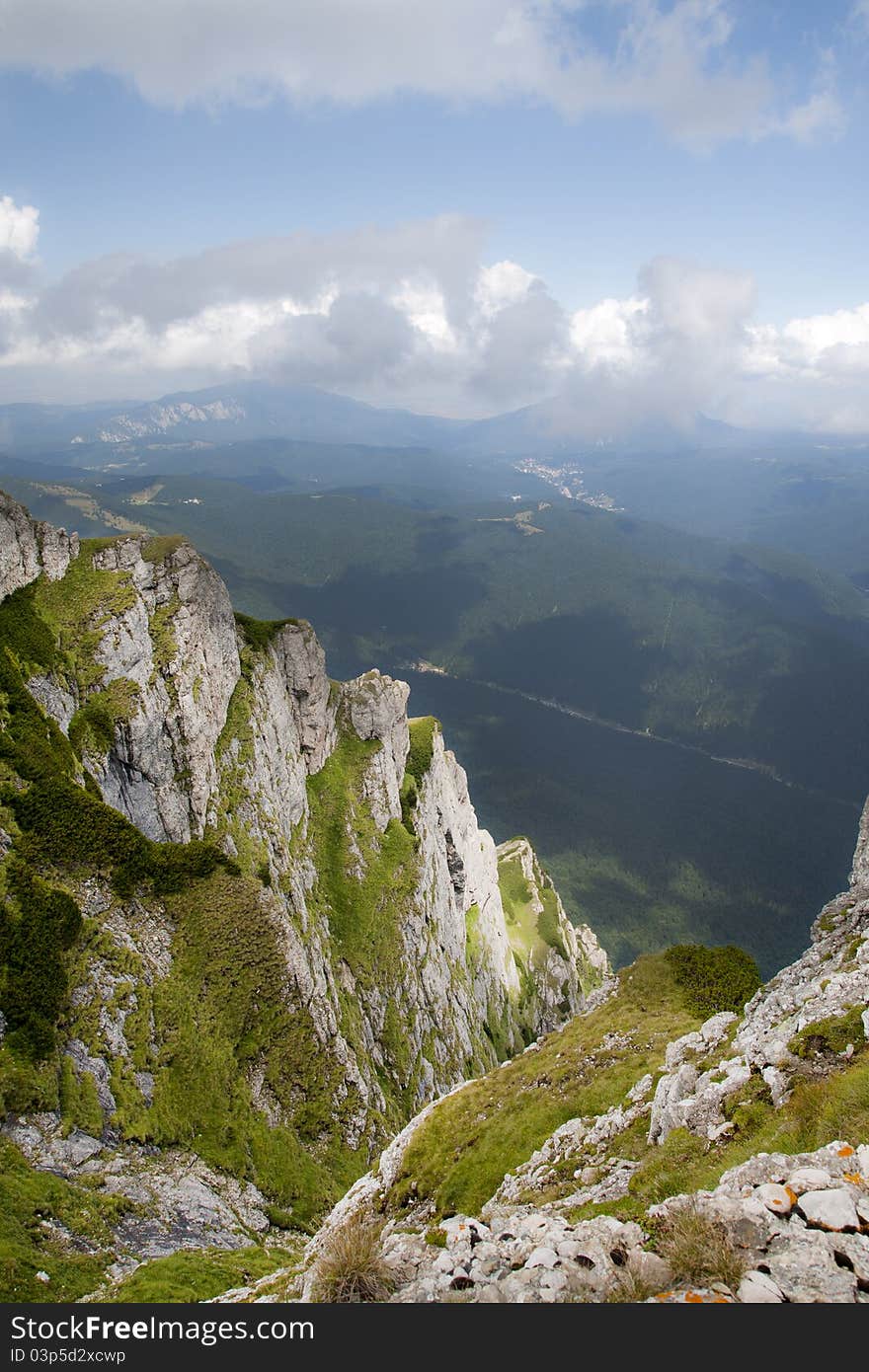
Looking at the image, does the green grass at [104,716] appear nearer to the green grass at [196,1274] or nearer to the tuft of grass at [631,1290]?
the green grass at [196,1274]

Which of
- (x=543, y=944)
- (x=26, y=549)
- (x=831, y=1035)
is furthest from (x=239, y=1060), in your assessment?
(x=543, y=944)

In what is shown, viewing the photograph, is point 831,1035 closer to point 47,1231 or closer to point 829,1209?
point 829,1209

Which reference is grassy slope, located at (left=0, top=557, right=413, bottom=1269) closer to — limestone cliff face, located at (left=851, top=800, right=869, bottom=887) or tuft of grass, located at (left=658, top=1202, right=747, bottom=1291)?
tuft of grass, located at (left=658, top=1202, right=747, bottom=1291)

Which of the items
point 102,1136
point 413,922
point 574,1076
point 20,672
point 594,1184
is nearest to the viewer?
point 594,1184

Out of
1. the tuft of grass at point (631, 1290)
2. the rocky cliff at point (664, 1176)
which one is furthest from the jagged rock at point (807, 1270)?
the tuft of grass at point (631, 1290)

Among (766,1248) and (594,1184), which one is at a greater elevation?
(766,1248)
